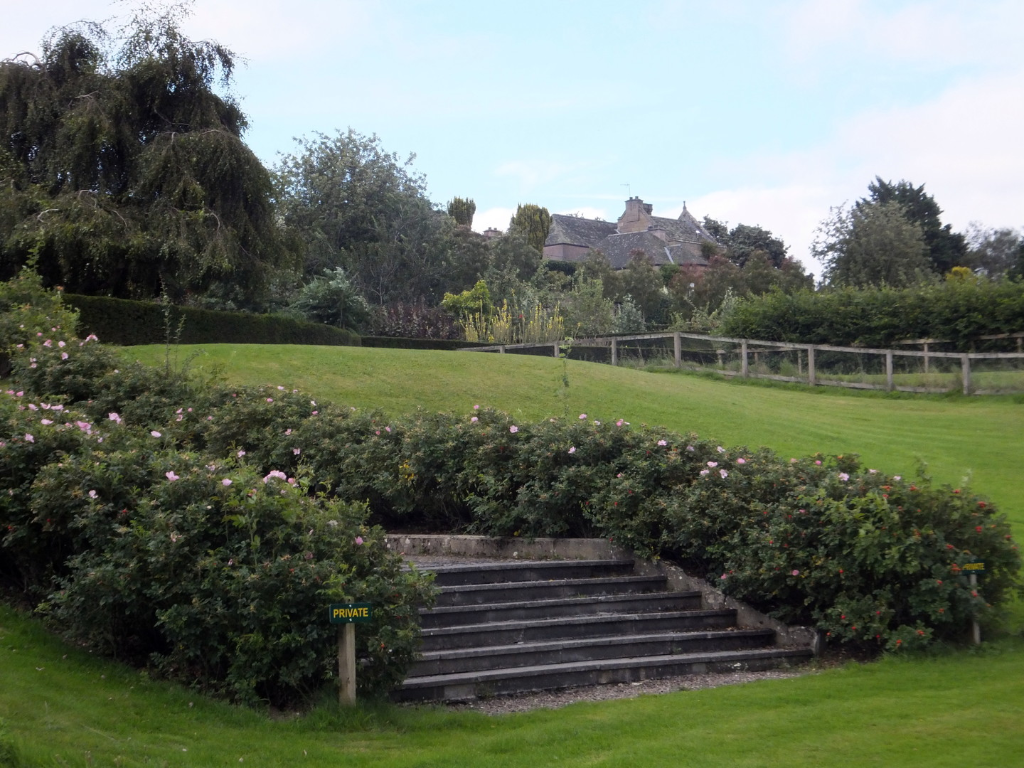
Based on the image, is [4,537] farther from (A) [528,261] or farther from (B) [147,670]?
(A) [528,261]

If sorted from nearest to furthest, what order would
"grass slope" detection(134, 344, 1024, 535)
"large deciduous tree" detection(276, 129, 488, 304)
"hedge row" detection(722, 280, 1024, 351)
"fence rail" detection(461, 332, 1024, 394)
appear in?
"grass slope" detection(134, 344, 1024, 535) < "fence rail" detection(461, 332, 1024, 394) < "hedge row" detection(722, 280, 1024, 351) < "large deciduous tree" detection(276, 129, 488, 304)

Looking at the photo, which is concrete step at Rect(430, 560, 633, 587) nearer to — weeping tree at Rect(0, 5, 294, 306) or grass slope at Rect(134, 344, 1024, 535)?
grass slope at Rect(134, 344, 1024, 535)

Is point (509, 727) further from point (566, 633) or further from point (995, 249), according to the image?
point (995, 249)

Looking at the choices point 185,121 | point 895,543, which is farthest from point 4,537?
point 185,121

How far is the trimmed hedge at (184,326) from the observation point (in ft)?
63.2

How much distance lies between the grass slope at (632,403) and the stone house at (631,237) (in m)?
53.7

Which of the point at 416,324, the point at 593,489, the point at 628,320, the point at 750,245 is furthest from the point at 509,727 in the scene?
the point at 750,245

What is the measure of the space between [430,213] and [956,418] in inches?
1371

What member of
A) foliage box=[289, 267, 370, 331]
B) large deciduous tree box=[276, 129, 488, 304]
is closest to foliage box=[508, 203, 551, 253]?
large deciduous tree box=[276, 129, 488, 304]

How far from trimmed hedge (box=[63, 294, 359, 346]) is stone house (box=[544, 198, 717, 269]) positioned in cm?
5028

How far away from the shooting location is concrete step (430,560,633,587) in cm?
880

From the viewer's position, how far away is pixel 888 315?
27094 mm

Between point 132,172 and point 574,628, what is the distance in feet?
64.8

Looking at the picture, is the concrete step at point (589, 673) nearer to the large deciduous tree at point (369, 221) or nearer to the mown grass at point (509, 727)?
the mown grass at point (509, 727)
